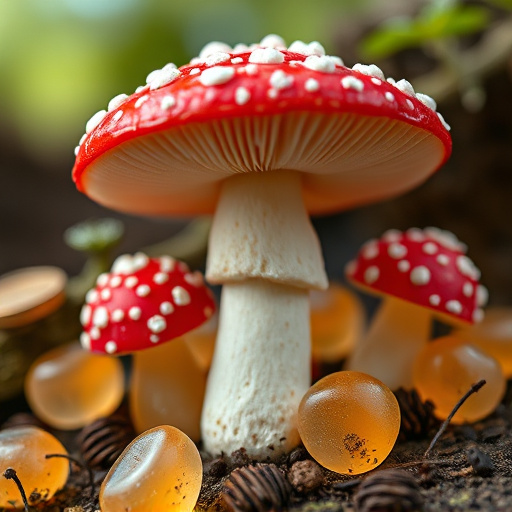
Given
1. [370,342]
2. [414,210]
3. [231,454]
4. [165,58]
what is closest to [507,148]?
[414,210]

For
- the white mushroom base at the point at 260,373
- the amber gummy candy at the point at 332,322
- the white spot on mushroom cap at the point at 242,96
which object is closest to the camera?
the white spot on mushroom cap at the point at 242,96

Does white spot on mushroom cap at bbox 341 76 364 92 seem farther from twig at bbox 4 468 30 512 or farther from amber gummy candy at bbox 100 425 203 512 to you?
twig at bbox 4 468 30 512

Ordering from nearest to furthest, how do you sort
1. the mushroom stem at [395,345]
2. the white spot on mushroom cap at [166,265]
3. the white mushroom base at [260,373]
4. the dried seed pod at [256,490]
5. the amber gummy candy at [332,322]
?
1. the dried seed pod at [256,490]
2. the white mushroom base at [260,373]
3. the white spot on mushroom cap at [166,265]
4. the mushroom stem at [395,345]
5. the amber gummy candy at [332,322]

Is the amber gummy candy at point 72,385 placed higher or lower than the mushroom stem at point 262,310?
lower

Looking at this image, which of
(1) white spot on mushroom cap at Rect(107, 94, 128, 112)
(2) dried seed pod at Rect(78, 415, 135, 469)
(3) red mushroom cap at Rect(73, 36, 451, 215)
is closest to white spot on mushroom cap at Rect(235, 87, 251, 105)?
(3) red mushroom cap at Rect(73, 36, 451, 215)

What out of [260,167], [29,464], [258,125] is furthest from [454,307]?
[29,464]

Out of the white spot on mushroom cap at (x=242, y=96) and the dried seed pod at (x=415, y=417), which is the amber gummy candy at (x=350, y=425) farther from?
the white spot on mushroom cap at (x=242, y=96)

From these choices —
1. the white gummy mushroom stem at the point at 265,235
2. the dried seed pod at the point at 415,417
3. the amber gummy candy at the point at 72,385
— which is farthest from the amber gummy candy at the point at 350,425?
the amber gummy candy at the point at 72,385
